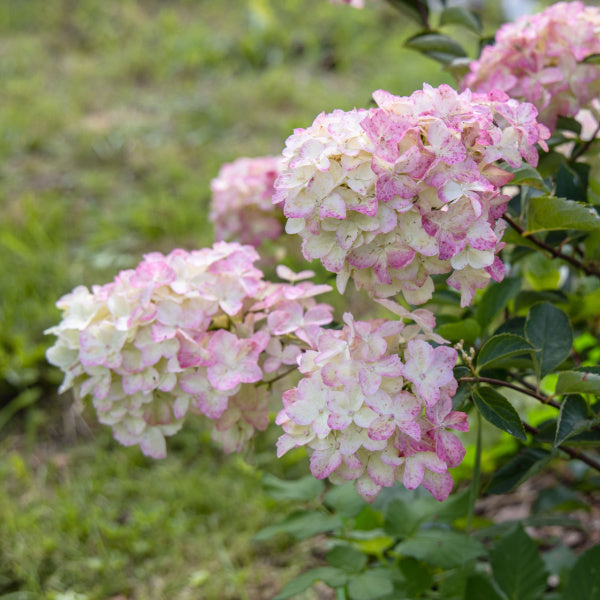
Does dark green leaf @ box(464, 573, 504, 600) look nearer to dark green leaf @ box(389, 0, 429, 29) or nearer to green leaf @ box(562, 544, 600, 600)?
green leaf @ box(562, 544, 600, 600)

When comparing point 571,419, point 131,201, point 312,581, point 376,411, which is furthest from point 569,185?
point 131,201

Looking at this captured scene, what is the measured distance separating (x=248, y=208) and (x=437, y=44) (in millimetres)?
548

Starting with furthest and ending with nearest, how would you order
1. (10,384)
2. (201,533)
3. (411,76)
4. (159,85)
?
(159,85) → (411,76) → (10,384) → (201,533)

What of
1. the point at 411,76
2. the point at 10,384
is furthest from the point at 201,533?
the point at 411,76

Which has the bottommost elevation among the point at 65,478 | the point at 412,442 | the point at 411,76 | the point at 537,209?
the point at 65,478

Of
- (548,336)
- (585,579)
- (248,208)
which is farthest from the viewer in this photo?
(248,208)

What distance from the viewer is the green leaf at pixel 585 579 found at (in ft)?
3.00

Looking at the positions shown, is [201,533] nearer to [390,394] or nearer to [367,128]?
[390,394]

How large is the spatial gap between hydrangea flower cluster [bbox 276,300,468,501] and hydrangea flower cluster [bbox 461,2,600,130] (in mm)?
412

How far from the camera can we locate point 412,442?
0.70 m

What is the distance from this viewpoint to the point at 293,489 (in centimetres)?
117

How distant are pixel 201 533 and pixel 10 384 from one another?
2.86ft

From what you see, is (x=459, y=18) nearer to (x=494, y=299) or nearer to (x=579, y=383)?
(x=494, y=299)

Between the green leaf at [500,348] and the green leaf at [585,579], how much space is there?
375mm
